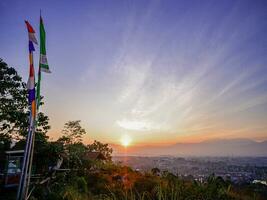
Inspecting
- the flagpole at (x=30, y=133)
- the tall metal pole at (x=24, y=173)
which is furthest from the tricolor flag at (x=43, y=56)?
the tall metal pole at (x=24, y=173)

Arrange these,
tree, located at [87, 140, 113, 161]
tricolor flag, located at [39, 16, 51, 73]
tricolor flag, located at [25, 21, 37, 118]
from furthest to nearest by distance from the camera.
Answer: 1. tree, located at [87, 140, 113, 161]
2. tricolor flag, located at [39, 16, 51, 73]
3. tricolor flag, located at [25, 21, 37, 118]

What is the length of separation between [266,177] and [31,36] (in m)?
7.74

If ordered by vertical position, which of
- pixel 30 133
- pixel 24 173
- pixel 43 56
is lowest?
pixel 24 173

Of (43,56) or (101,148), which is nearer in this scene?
(43,56)

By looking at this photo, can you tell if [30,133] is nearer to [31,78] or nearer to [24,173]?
[24,173]

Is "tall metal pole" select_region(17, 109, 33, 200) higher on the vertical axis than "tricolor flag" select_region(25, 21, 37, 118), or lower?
lower

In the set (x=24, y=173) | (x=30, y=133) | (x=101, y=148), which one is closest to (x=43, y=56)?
(x=30, y=133)

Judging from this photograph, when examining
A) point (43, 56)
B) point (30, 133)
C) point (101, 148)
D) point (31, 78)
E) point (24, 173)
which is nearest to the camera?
point (24, 173)

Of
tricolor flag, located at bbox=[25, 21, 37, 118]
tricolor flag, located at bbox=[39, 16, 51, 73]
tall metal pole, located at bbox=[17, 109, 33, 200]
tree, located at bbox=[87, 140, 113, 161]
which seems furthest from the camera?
tree, located at bbox=[87, 140, 113, 161]

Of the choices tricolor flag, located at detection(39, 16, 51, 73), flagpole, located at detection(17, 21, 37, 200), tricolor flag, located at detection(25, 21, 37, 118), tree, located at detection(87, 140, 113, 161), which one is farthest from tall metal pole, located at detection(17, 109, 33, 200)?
tree, located at detection(87, 140, 113, 161)

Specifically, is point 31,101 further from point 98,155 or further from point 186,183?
point 98,155

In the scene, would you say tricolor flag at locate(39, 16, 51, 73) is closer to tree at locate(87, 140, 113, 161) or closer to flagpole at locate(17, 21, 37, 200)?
flagpole at locate(17, 21, 37, 200)

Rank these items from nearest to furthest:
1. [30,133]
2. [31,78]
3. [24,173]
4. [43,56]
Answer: [24,173] → [30,133] → [31,78] → [43,56]

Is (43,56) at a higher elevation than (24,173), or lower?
higher
